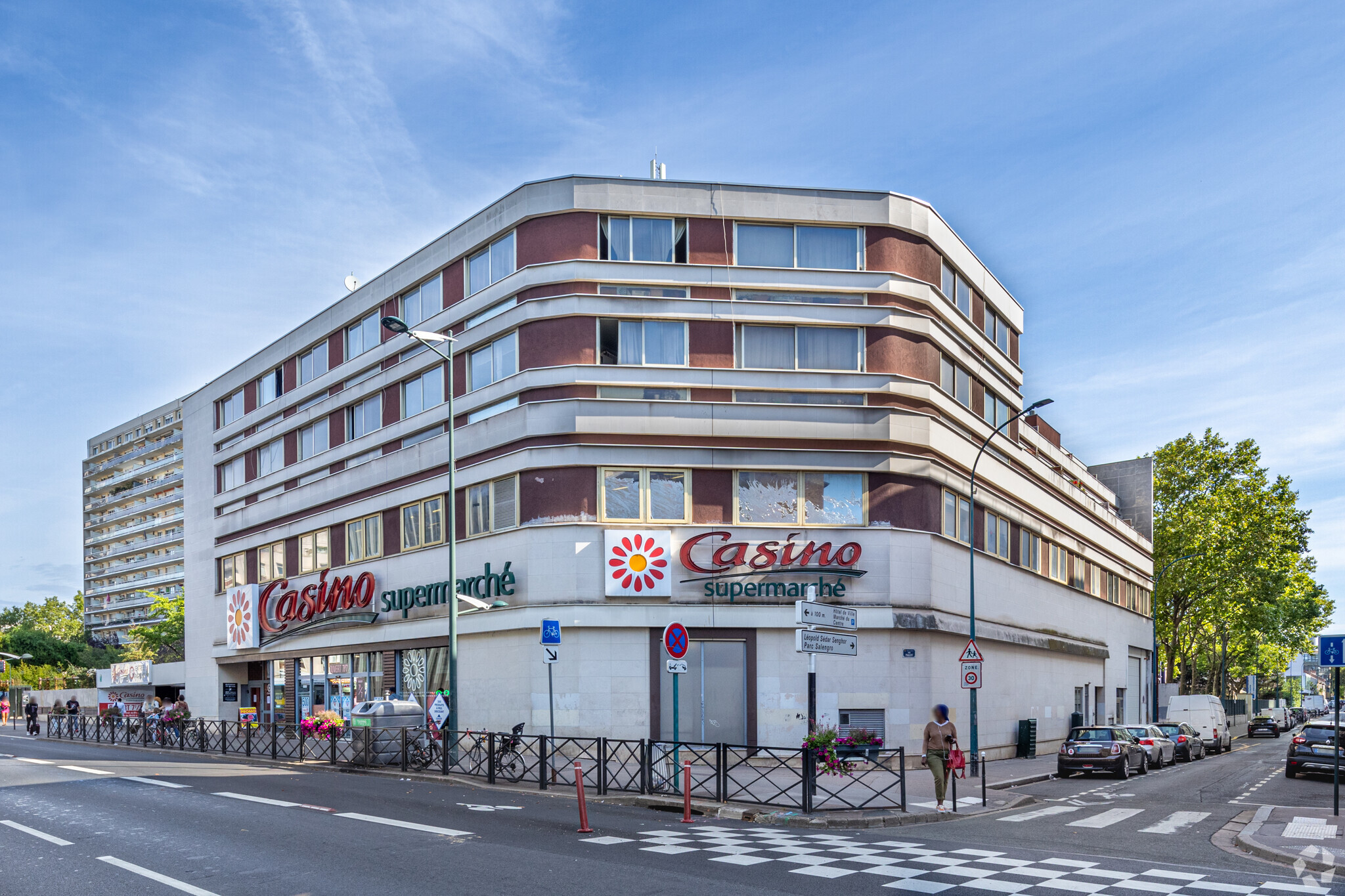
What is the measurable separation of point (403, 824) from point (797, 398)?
55.7ft

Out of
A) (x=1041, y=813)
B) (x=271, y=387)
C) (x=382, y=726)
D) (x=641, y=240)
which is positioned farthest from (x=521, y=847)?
(x=271, y=387)

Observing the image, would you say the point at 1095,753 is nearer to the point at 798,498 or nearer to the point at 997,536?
the point at 997,536

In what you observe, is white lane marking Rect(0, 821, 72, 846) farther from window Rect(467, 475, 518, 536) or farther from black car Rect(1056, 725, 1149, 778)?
black car Rect(1056, 725, 1149, 778)

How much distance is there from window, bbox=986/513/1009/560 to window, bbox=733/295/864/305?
9.64 meters

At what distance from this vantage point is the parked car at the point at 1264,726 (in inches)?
2596

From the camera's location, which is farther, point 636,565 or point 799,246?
point 799,246

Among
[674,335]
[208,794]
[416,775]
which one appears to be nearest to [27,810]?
[208,794]

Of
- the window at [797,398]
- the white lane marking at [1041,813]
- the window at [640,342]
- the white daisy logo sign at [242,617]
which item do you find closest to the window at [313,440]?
the white daisy logo sign at [242,617]

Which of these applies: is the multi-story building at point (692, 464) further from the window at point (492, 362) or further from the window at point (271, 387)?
the window at point (271, 387)

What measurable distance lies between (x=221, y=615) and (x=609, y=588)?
2501cm

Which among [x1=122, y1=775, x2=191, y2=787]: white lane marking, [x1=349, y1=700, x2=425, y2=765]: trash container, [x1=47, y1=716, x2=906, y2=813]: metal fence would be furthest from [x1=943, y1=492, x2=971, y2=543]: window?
[x1=122, y1=775, x2=191, y2=787]: white lane marking

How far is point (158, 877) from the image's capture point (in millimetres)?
10969

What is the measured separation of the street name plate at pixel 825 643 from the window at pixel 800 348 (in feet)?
37.7

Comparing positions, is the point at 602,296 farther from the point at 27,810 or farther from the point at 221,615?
the point at 221,615
